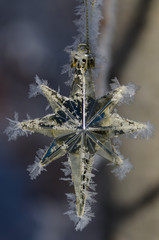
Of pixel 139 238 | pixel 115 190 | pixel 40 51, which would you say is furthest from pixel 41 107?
pixel 139 238

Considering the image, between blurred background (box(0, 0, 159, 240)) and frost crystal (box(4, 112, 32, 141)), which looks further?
blurred background (box(0, 0, 159, 240))

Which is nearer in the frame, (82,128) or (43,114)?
(82,128)

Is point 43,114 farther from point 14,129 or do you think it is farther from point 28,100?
point 14,129

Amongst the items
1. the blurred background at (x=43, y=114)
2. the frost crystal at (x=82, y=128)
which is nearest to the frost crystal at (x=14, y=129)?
the frost crystal at (x=82, y=128)

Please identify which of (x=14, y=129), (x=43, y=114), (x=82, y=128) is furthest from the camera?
(x=43, y=114)

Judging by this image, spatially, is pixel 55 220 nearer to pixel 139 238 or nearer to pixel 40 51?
pixel 139 238

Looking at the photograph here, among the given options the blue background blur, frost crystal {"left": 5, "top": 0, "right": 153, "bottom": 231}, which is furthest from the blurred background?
frost crystal {"left": 5, "top": 0, "right": 153, "bottom": 231}

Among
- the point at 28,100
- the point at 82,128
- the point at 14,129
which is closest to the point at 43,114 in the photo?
the point at 28,100

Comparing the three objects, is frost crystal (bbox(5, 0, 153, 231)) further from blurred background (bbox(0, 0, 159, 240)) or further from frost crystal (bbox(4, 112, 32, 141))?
blurred background (bbox(0, 0, 159, 240))
